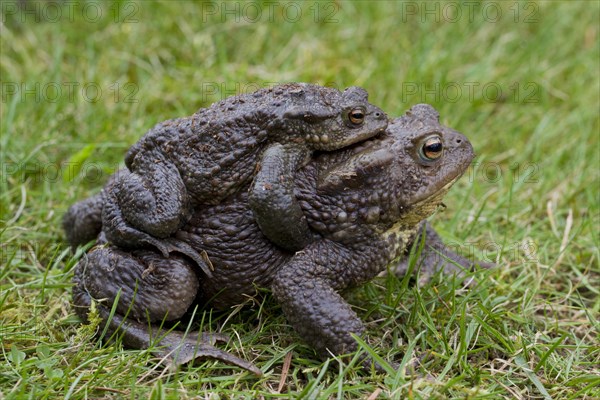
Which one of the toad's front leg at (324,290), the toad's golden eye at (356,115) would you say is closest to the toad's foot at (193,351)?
the toad's front leg at (324,290)

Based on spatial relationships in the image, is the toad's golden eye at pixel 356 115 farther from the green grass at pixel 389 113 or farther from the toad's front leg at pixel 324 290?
the green grass at pixel 389 113

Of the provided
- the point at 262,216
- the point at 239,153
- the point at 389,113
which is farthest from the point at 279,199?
the point at 389,113

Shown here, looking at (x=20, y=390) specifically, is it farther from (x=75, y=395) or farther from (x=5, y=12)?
(x=5, y=12)

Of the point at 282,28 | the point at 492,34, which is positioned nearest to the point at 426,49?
the point at 492,34

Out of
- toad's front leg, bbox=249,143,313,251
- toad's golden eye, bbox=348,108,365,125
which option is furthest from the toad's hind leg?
toad's golden eye, bbox=348,108,365,125

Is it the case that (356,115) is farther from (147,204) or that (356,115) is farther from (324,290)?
(147,204)

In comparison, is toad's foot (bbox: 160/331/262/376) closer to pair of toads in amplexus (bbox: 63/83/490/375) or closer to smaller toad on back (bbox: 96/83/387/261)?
pair of toads in amplexus (bbox: 63/83/490/375)
